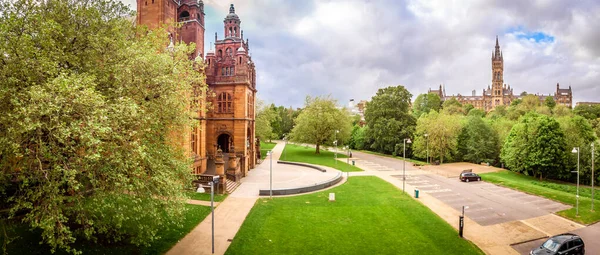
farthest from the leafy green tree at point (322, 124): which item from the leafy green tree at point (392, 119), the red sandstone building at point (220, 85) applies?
the red sandstone building at point (220, 85)

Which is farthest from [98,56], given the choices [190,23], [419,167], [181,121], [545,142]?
[545,142]

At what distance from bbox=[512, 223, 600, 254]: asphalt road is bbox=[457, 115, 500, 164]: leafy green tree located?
3263 cm

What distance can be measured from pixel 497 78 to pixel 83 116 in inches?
6143

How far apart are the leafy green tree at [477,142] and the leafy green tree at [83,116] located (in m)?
52.0

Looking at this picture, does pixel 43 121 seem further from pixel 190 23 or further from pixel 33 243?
pixel 190 23

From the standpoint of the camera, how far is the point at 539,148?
40.7 meters

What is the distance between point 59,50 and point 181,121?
4.94 m

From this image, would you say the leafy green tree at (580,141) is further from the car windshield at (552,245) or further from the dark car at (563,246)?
the car windshield at (552,245)

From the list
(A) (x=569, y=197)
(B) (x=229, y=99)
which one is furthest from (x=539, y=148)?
(B) (x=229, y=99)

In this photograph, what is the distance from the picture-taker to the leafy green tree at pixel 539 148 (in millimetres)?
40094

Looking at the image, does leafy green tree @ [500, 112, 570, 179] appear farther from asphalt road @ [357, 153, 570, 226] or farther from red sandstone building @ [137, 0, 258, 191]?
red sandstone building @ [137, 0, 258, 191]

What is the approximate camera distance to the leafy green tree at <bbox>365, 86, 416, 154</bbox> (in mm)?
58438

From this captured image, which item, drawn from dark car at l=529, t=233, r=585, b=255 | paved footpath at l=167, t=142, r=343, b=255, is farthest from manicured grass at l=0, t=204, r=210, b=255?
dark car at l=529, t=233, r=585, b=255

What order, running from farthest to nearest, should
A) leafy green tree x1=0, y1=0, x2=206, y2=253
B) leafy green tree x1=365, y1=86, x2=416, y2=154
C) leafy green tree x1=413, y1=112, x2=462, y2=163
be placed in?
leafy green tree x1=365, y1=86, x2=416, y2=154 → leafy green tree x1=413, y1=112, x2=462, y2=163 → leafy green tree x1=0, y1=0, x2=206, y2=253
